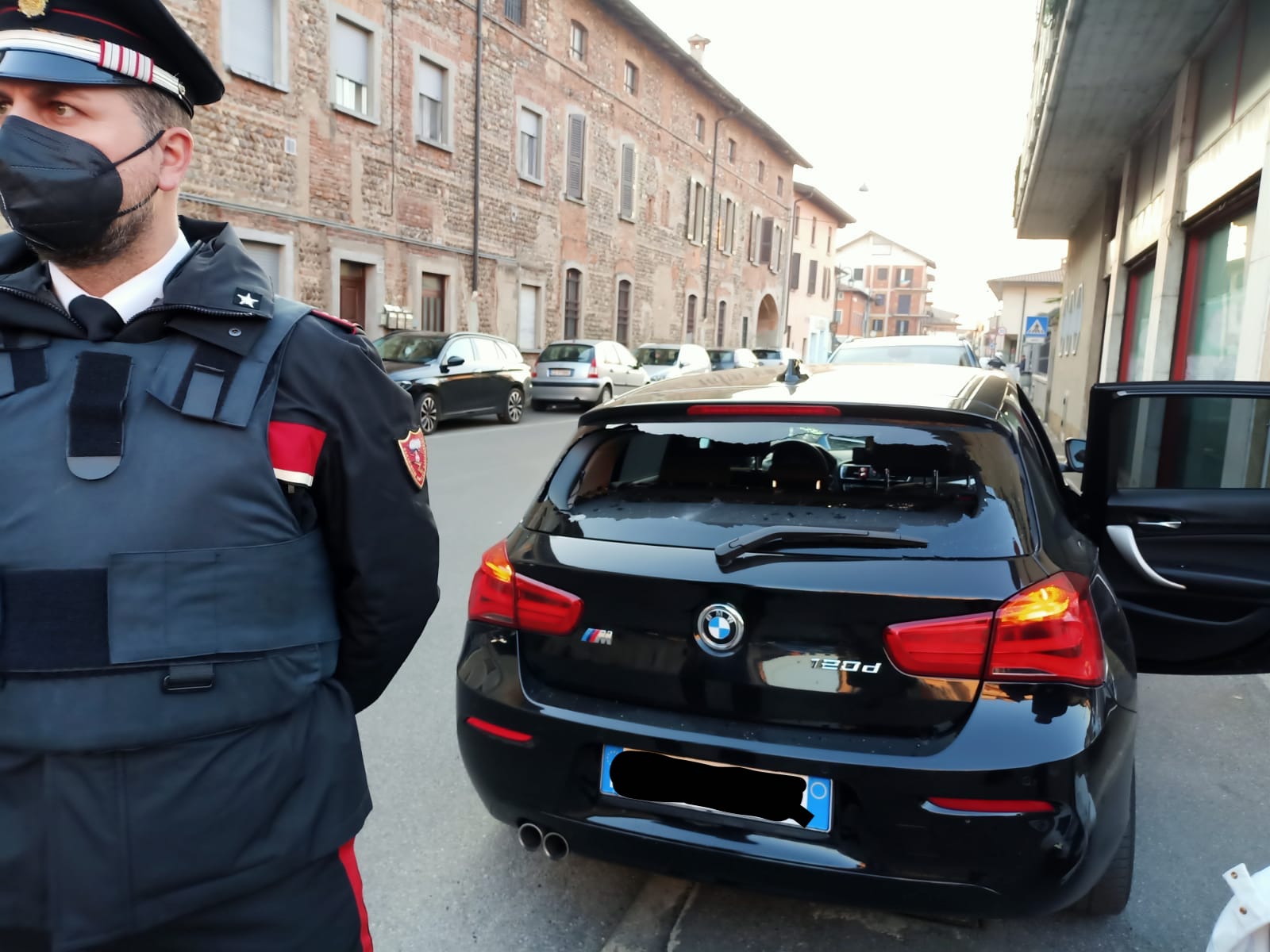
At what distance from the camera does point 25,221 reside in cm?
129

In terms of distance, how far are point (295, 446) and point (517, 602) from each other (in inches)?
47.5

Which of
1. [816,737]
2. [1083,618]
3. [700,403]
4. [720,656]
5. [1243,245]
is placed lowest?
[816,737]

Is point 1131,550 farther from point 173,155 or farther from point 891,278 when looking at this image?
point 891,278

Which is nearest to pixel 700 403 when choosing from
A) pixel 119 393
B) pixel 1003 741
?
pixel 1003 741

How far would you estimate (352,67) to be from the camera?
1703 cm

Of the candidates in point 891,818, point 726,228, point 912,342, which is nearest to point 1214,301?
point 912,342

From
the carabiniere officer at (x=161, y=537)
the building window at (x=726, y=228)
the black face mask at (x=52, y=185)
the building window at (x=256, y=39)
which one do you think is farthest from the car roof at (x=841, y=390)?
the building window at (x=726, y=228)

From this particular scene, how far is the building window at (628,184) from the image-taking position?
2697 cm

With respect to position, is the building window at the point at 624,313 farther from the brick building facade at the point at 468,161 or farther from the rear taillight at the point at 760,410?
the rear taillight at the point at 760,410

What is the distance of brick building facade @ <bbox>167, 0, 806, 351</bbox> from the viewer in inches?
599

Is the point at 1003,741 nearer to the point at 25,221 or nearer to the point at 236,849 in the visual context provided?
the point at 236,849

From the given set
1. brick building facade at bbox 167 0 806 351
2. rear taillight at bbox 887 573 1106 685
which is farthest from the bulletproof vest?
brick building facade at bbox 167 0 806 351

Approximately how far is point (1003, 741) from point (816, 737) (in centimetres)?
39

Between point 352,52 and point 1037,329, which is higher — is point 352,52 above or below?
above
